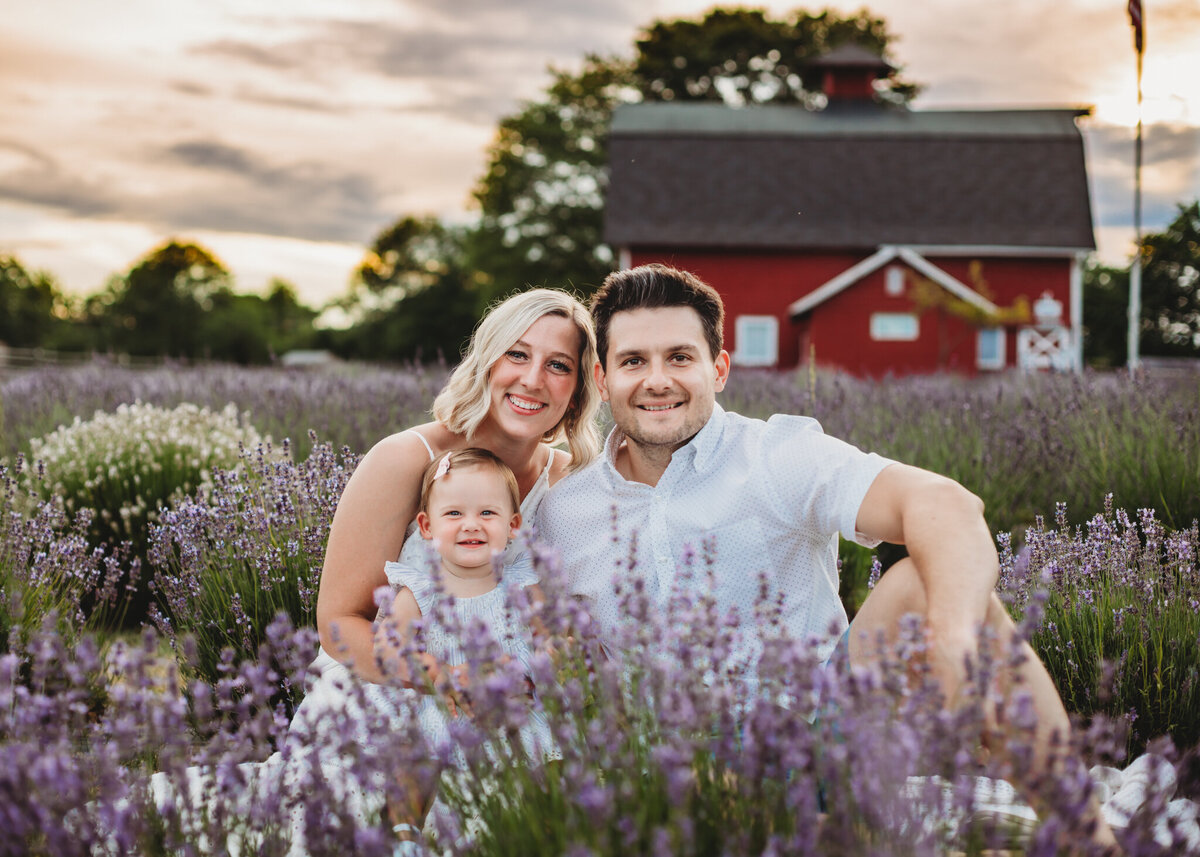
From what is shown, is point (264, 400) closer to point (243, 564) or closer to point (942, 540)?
point (243, 564)

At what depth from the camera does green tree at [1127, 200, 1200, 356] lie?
1933 cm

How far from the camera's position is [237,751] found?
5.28 feet

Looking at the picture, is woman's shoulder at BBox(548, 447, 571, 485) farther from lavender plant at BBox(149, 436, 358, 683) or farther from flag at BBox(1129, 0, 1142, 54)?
flag at BBox(1129, 0, 1142, 54)

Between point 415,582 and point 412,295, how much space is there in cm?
4125

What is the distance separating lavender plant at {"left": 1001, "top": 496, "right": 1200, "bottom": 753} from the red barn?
18.2 meters

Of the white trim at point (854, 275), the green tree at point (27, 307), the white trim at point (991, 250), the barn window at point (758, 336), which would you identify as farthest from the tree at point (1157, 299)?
the green tree at point (27, 307)

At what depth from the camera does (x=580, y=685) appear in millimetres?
1841

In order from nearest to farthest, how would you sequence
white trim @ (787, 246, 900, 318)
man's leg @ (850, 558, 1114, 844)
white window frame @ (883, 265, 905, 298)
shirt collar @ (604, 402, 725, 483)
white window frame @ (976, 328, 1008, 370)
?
1. man's leg @ (850, 558, 1114, 844)
2. shirt collar @ (604, 402, 725, 483)
3. white trim @ (787, 246, 900, 318)
4. white window frame @ (883, 265, 905, 298)
5. white window frame @ (976, 328, 1008, 370)

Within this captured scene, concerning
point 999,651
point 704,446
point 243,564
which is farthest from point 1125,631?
point 243,564

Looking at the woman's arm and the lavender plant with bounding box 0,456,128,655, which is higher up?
the woman's arm

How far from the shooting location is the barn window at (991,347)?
21828mm

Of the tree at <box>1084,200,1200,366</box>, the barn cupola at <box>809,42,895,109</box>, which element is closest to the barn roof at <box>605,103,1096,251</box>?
the barn cupola at <box>809,42,895,109</box>

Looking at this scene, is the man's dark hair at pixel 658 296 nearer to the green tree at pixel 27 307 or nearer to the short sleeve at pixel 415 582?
the short sleeve at pixel 415 582

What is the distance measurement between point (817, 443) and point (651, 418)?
0.51m
